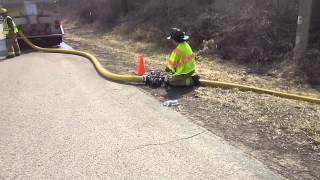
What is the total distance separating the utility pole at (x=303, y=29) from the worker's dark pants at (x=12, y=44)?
31.2 ft

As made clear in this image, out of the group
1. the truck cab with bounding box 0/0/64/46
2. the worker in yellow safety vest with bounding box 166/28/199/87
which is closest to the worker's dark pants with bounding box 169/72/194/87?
the worker in yellow safety vest with bounding box 166/28/199/87

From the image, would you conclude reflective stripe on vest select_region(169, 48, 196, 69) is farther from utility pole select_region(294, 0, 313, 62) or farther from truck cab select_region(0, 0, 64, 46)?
truck cab select_region(0, 0, 64, 46)

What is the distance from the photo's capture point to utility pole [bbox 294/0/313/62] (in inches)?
407

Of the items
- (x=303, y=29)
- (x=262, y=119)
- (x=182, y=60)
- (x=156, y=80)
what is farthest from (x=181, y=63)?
(x=303, y=29)

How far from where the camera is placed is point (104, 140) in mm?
5844

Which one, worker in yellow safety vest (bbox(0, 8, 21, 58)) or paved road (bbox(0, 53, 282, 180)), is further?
worker in yellow safety vest (bbox(0, 8, 21, 58))

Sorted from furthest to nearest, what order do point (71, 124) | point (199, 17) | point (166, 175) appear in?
point (199, 17) → point (71, 124) → point (166, 175)

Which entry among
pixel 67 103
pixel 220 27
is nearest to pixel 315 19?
pixel 220 27

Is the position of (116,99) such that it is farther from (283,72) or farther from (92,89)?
(283,72)

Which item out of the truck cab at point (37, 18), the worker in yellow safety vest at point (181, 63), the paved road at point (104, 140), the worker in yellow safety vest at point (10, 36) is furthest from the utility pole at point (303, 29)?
the truck cab at point (37, 18)

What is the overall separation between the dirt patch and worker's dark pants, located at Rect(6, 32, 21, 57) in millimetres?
5735

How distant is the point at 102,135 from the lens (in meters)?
6.05

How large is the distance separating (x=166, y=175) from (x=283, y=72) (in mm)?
6321

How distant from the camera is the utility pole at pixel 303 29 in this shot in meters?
10.3
